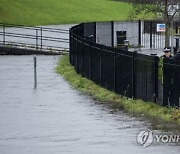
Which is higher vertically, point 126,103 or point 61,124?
point 126,103

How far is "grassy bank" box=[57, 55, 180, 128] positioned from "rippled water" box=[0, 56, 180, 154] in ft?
1.34

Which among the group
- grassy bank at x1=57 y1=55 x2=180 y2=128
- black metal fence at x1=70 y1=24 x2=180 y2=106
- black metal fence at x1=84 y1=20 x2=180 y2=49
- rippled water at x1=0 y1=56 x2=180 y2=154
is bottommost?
rippled water at x1=0 y1=56 x2=180 y2=154

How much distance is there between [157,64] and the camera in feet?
53.6

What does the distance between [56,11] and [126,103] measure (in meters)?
61.0

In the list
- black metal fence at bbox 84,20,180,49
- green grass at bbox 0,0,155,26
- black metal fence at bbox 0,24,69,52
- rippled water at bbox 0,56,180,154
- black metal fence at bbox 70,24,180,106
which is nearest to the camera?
rippled water at bbox 0,56,180,154

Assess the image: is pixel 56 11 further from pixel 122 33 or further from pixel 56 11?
pixel 122 33

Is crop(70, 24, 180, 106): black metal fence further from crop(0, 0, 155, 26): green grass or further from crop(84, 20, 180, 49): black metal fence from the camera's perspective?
crop(0, 0, 155, 26): green grass

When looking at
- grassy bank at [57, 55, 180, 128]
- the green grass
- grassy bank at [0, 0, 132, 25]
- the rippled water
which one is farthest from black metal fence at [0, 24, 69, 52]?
the green grass

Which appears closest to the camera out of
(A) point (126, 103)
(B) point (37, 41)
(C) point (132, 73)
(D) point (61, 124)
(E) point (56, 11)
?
(D) point (61, 124)

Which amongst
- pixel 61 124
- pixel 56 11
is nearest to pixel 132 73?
pixel 61 124

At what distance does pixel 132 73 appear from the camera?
58.5 feet

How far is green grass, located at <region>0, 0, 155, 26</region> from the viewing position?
6631 cm

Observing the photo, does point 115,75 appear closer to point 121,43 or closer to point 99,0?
point 121,43

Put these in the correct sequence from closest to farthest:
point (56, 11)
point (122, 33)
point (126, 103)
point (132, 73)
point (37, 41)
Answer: point (126, 103) → point (132, 73) → point (122, 33) → point (37, 41) → point (56, 11)
